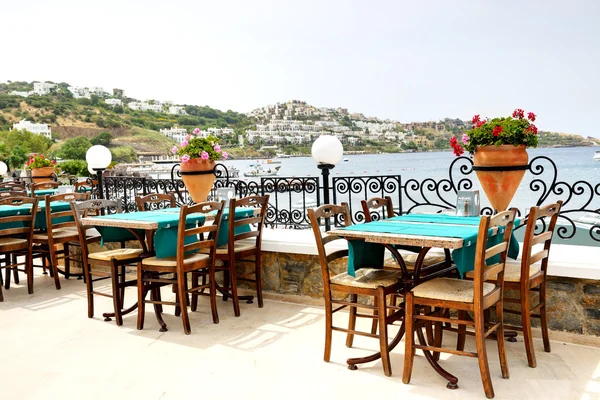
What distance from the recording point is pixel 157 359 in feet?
11.1

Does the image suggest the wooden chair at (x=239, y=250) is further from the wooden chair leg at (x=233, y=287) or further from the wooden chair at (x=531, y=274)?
the wooden chair at (x=531, y=274)

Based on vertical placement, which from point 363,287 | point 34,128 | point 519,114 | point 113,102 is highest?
point 113,102

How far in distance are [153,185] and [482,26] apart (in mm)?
A: 62604

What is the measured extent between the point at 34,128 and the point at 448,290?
185ft

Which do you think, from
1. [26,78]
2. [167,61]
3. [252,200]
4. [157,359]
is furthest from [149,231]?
[26,78]

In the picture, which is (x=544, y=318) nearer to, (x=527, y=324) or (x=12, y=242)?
(x=527, y=324)

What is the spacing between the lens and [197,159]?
5414 millimetres

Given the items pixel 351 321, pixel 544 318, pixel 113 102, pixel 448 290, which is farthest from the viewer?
pixel 113 102

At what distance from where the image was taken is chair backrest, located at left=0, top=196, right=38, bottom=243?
5.06m

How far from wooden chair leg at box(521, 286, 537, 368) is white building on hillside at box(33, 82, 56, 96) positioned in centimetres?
6058

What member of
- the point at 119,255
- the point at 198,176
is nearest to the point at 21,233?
the point at 119,255

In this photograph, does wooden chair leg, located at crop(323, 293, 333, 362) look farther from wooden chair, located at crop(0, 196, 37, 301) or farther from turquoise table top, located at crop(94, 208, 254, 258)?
wooden chair, located at crop(0, 196, 37, 301)

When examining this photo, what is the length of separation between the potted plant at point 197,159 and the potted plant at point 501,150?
260cm

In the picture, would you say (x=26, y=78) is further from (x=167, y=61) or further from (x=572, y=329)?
(x=572, y=329)
